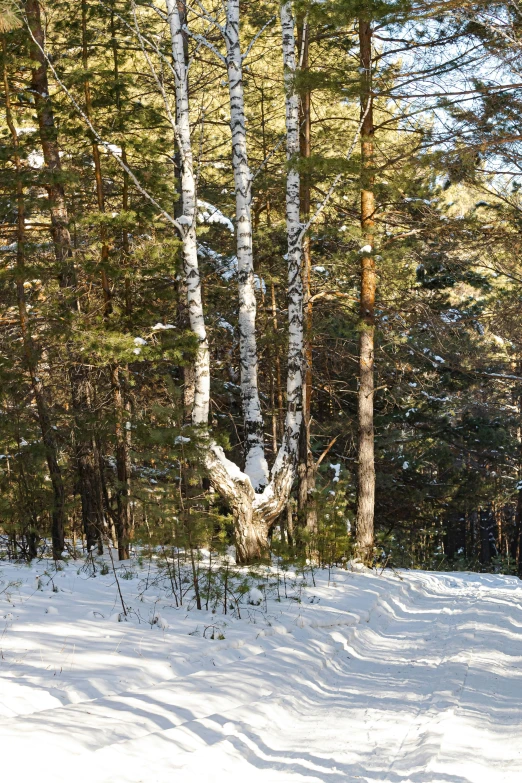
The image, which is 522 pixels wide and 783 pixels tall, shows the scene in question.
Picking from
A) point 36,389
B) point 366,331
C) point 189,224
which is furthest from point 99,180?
point 366,331

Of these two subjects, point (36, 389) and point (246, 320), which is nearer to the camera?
point (246, 320)

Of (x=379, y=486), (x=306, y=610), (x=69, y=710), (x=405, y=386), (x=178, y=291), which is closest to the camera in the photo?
(x=69, y=710)

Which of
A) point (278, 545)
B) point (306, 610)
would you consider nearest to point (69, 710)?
point (306, 610)

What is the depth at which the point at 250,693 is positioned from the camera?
539 cm

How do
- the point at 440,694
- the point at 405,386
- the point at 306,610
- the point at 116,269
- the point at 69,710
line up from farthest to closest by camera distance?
the point at 405,386 < the point at 116,269 < the point at 306,610 < the point at 440,694 < the point at 69,710

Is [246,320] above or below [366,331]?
below

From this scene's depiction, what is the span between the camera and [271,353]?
18406mm

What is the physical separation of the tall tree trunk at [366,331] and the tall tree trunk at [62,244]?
202 inches

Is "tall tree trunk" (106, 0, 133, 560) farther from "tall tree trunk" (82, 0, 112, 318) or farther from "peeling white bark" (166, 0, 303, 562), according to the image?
"peeling white bark" (166, 0, 303, 562)

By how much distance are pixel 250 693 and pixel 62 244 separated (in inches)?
360

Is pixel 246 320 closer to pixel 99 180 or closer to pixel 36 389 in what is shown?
pixel 36 389

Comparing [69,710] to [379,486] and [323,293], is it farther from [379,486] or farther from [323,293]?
[379,486]

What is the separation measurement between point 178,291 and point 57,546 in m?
5.18

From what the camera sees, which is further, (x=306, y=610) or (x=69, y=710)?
(x=306, y=610)
